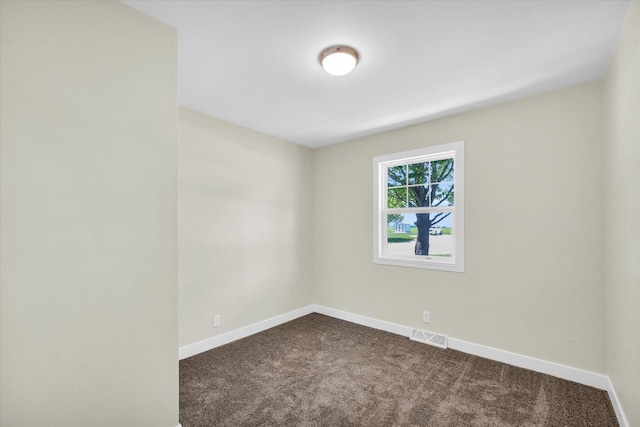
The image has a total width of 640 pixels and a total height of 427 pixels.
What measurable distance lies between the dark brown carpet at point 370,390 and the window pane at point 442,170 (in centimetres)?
190

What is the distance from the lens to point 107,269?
159 cm

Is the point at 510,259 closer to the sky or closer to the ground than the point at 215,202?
closer to the ground

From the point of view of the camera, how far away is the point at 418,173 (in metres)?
3.68

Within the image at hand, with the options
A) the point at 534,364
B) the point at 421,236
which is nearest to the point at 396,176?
the point at 421,236

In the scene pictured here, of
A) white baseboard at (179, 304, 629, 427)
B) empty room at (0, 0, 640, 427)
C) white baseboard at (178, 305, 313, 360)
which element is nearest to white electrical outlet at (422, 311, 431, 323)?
empty room at (0, 0, 640, 427)

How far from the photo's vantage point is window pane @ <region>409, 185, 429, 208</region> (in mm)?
3592

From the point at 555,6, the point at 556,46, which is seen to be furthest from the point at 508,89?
the point at 555,6

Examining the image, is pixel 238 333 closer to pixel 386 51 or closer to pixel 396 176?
pixel 396 176

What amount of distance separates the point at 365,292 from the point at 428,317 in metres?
0.87

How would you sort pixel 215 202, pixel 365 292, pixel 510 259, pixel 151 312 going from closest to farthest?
pixel 151 312 < pixel 510 259 < pixel 215 202 < pixel 365 292

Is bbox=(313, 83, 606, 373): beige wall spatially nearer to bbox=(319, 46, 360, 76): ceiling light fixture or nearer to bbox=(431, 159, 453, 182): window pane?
bbox=(431, 159, 453, 182): window pane

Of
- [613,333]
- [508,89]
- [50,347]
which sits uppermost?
[508,89]

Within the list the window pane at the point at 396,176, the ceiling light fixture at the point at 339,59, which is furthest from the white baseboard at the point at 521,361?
the ceiling light fixture at the point at 339,59

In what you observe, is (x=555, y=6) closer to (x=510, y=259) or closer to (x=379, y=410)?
(x=510, y=259)
